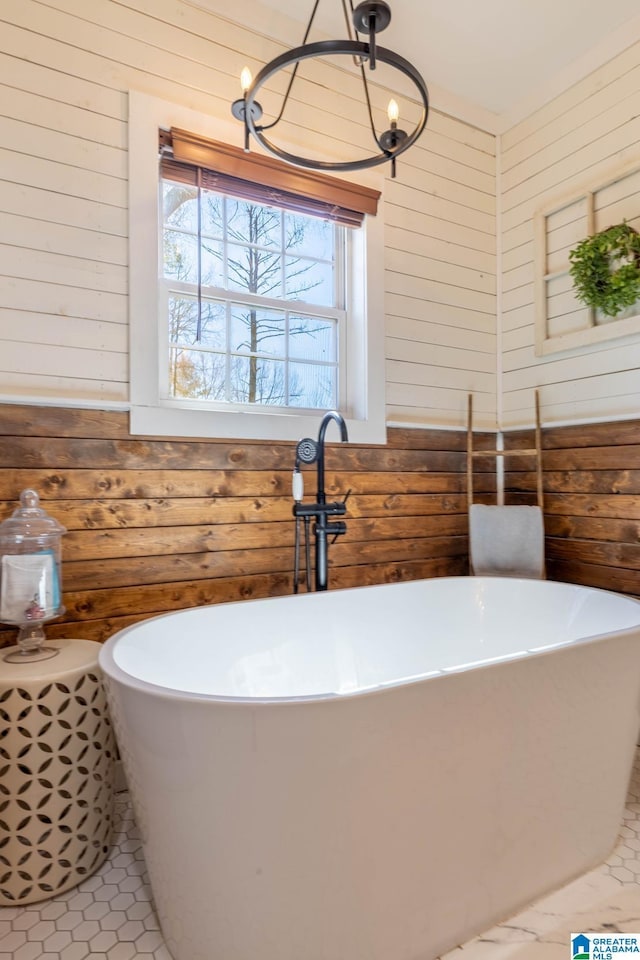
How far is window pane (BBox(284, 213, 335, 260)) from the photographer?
247 centimetres

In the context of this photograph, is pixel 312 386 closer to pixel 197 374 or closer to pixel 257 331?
pixel 257 331

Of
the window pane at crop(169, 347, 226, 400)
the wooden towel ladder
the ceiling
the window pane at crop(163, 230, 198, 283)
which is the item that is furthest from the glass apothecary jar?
the ceiling

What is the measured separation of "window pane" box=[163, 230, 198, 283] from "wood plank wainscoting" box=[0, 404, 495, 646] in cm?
68

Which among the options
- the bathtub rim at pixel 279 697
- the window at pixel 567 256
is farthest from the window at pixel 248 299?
the bathtub rim at pixel 279 697

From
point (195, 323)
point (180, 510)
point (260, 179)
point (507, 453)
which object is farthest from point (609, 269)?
point (180, 510)

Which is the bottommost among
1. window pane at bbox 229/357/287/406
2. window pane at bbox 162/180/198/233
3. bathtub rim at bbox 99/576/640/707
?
bathtub rim at bbox 99/576/640/707

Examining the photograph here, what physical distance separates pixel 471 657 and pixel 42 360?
6.15 ft

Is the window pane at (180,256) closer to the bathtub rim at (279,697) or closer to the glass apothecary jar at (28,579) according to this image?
the glass apothecary jar at (28,579)

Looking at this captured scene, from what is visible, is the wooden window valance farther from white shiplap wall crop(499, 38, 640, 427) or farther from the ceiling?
white shiplap wall crop(499, 38, 640, 427)

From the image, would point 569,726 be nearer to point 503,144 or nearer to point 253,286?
point 253,286

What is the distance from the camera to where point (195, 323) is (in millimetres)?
2234

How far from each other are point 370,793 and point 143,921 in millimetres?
733

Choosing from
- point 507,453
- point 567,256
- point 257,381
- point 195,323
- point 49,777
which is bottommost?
point 49,777

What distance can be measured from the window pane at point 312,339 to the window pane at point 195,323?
33 cm
